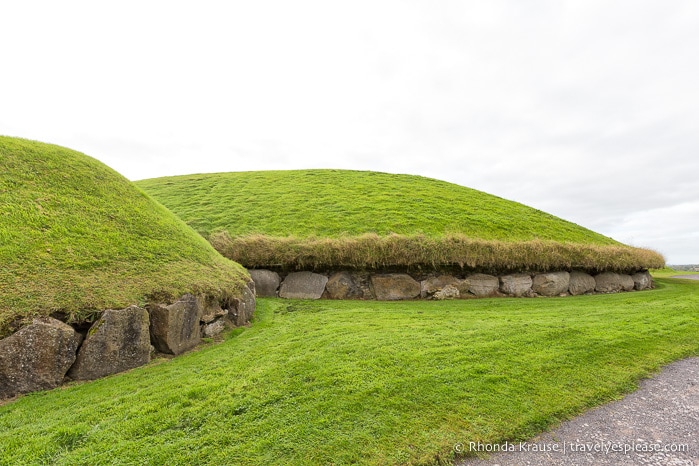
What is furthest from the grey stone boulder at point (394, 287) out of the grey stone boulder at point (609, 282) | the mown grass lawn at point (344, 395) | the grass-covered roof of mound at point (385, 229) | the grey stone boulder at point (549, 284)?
the grey stone boulder at point (609, 282)

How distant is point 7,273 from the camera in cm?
669

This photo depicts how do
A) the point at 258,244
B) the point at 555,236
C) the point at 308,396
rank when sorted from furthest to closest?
the point at 555,236 → the point at 258,244 → the point at 308,396

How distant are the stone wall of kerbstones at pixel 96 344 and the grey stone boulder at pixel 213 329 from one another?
237mm

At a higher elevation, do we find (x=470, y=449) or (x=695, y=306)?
(x=695, y=306)

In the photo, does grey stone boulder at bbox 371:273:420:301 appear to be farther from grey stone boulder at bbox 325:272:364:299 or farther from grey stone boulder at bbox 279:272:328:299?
grey stone boulder at bbox 279:272:328:299

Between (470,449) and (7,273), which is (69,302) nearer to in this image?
(7,273)

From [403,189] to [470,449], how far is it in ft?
67.6

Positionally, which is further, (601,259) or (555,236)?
(555,236)

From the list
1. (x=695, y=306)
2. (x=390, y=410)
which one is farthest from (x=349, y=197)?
(x=390, y=410)

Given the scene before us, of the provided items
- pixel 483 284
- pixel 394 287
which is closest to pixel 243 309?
pixel 394 287

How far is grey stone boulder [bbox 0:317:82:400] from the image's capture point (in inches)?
226

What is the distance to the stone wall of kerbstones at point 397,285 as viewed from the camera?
44.4 ft

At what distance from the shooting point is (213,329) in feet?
29.1

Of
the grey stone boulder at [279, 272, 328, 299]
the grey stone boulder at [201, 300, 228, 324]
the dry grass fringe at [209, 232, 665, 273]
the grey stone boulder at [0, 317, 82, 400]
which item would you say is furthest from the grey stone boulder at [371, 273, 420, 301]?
the grey stone boulder at [0, 317, 82, 400]
